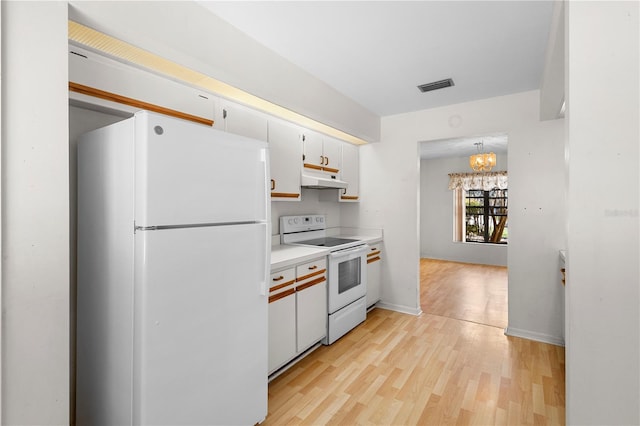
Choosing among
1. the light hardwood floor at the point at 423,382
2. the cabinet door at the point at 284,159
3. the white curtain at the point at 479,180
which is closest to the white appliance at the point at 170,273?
the light hardwood floor at the point at 423,382

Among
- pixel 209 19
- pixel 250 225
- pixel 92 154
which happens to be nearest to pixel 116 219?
pixel 92 154

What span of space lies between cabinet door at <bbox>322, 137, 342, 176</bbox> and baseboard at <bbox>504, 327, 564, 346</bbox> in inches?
A: 94.7

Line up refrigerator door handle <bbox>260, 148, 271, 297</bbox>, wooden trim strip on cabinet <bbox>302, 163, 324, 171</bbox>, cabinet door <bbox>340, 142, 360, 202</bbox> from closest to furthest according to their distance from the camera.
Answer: refrigerator door handle <bbox>260, 148, 271, 297</bbox> < wooden trim strip on cabinet <bbox>302, 163, 324, 171</bbox> < cabinet door <bbox>340, 142, 360, 202</bbox>

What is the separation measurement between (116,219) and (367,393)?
1.90 meters

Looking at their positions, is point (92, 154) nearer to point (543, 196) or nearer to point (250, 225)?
point (250, 225)

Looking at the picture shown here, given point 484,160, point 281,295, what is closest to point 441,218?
point 484,160

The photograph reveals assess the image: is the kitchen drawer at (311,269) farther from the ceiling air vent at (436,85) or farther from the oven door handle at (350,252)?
the ceiling air vent at (436,85)

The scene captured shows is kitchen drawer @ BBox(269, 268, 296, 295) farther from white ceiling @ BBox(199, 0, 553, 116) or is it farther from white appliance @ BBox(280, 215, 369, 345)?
white ceiling @ BBox(199, 0, 553, 116)

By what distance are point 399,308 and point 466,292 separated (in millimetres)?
1458

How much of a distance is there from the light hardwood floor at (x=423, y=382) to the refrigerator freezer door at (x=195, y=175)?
1302 mm

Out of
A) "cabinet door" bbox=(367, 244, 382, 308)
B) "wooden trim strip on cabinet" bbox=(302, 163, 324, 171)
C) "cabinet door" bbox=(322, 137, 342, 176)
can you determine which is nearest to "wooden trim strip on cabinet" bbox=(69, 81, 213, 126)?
"wooden trim strip on cabinet" bbox=(302, 163, 324, 171)

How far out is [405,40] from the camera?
2.23 m

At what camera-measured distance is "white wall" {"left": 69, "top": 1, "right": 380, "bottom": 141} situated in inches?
59.7

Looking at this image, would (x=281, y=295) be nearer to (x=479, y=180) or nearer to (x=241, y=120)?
(x=241, y=120)
